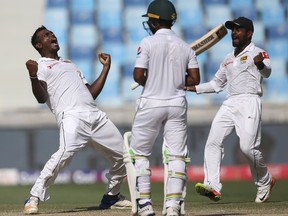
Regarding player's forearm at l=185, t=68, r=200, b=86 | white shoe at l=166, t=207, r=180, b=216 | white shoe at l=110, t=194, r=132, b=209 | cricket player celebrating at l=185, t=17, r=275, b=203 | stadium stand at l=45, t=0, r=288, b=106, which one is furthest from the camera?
stadium stand at l=45, t=0, r=288, b=106

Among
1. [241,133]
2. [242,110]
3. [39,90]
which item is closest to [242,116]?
[242,110]

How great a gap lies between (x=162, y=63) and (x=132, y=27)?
572 inches

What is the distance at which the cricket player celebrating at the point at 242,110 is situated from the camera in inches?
333

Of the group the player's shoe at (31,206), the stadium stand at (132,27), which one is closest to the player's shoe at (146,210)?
the player's shoe at (31,206)

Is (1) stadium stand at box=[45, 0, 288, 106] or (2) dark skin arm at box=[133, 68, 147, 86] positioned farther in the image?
(1) stadium stand at box=[45, 0, 288, 106]

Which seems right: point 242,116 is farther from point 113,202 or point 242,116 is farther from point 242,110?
point 113,202

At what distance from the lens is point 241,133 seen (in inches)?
336

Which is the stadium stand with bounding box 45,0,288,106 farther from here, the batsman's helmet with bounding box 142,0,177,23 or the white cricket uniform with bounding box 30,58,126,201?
the batsman's helmet with bounding box 142,0,177,23

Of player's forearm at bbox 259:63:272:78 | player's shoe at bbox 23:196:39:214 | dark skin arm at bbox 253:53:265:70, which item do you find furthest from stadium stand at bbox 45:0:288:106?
player's shoe at bbox 23:196:39:214

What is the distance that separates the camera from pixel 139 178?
6168 millimetres

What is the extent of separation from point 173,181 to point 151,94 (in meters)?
0.61

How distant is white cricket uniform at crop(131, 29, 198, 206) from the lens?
6.20 meters

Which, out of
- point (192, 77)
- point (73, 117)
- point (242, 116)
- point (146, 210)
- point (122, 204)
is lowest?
point (122, 204)

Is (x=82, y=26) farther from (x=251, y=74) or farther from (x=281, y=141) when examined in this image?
(x=251, y=74)
